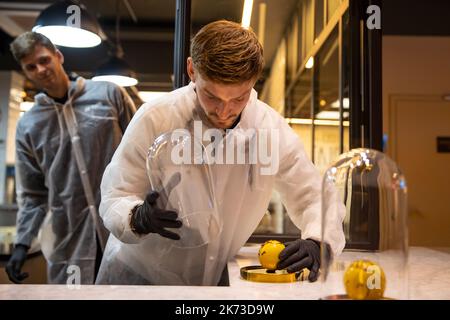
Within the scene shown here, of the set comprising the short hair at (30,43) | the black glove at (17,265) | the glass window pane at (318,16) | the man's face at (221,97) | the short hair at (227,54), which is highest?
the glass window pane at (318,16)

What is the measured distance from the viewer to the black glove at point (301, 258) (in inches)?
41.5

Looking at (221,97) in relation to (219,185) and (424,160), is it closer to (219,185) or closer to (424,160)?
(219,185)

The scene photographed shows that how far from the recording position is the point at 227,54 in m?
1.08

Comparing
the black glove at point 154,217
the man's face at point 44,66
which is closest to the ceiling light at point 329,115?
the black glove at point 154,217

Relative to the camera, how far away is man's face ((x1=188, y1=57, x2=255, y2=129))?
3.64ft

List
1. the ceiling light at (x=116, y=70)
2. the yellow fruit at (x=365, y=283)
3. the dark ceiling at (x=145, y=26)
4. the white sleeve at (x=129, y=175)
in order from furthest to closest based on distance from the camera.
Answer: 1. the ceiling light at (x=116, y=70)
2. the dark ceiling at (x=145, y=26)
3. the white sleeve at (x=129, y=175)
4. the yellow fruit at (x=365, y=283)

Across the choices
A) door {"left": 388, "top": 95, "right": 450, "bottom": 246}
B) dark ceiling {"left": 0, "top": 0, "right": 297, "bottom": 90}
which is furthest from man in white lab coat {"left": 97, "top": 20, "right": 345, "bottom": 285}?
door {"left": 388, "top": 95, "right": 450, "bottom": 246}

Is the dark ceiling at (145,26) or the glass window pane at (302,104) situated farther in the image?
the glass window pane at (302,104)

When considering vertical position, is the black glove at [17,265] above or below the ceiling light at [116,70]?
below

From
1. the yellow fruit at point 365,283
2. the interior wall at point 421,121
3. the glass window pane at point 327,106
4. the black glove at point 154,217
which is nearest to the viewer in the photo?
the yellow fruit at point 365,283

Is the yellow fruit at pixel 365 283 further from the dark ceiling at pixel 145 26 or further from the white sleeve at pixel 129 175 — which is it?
the dark ceiling at pixel 145 26

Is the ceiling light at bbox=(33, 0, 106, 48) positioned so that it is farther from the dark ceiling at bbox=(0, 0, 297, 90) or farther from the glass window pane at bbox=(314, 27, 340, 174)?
the glass window pane at bbox=(314, 27, 340, 174)

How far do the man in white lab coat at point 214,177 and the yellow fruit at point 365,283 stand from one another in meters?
0.25
